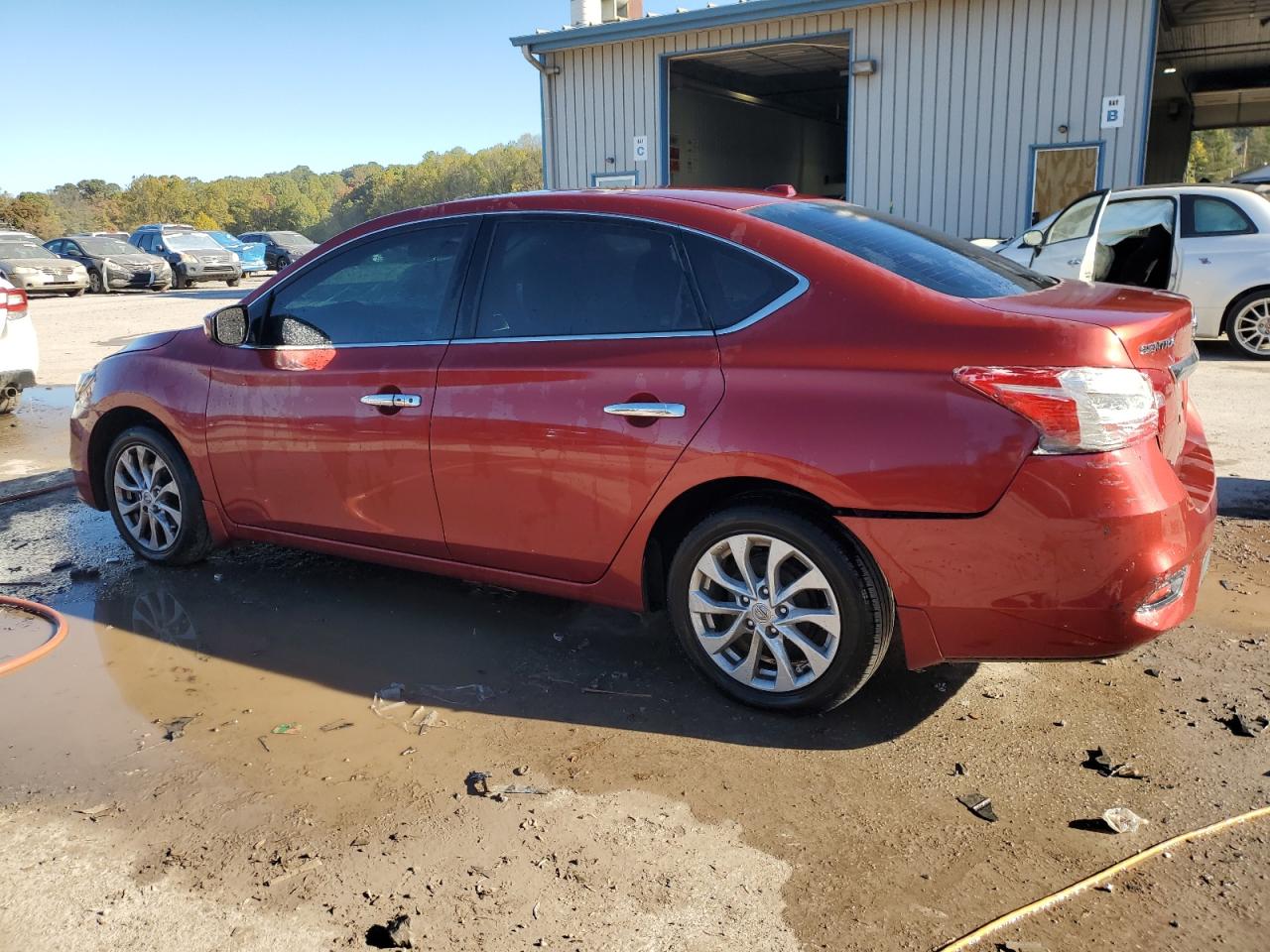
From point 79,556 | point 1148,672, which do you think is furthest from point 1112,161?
point 79,556

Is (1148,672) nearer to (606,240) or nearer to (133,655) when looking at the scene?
(606,240)

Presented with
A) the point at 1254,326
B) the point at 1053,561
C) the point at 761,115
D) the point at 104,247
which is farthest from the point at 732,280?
the point at 104,247

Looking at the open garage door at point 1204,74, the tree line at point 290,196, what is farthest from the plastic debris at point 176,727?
the tree line at point 290,196

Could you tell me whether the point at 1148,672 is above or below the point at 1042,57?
below

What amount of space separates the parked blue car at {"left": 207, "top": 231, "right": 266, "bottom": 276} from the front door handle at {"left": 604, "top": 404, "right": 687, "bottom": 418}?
3005 cm

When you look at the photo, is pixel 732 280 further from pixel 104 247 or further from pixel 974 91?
pixel 104 247

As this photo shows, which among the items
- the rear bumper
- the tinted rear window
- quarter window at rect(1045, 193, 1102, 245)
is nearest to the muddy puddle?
the tinted rear window

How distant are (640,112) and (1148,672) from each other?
1520 cm

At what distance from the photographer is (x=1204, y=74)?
23484mm

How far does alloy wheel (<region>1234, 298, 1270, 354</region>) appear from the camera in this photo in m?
10.5

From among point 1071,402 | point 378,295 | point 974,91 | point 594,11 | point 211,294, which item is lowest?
point 211,294

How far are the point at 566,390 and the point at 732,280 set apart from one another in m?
0.68

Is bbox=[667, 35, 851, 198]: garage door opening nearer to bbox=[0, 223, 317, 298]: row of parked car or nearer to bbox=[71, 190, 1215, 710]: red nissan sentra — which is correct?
bbox=[0, 223, 317, 298]: row of parked car

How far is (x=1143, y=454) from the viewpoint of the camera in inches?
115
